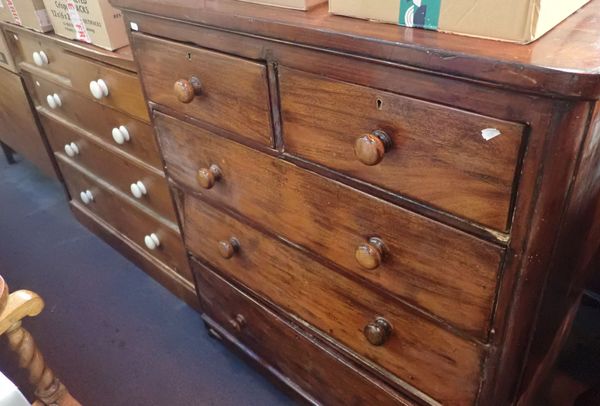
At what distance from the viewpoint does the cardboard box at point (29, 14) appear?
145 centimetres

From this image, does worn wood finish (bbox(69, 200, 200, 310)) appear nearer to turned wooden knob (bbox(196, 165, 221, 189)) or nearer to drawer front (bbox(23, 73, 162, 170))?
drawer front (bbox(23, 73, 162, 170))

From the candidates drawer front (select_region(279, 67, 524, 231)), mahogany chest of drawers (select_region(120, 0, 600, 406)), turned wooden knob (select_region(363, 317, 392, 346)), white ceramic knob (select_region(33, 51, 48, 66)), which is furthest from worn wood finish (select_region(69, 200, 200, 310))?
drawer front (select_region(279, 67, 524, 231))

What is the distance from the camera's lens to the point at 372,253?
77 centimetres

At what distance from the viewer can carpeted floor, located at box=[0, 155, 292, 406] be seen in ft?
4.48

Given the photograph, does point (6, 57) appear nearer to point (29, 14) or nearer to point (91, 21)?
point (29, 14)

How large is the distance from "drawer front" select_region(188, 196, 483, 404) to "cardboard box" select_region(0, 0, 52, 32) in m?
0.78

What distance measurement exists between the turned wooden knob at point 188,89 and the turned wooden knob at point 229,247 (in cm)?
34

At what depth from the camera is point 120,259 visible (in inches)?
72.8

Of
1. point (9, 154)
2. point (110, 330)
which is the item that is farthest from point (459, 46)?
point (9, 154)

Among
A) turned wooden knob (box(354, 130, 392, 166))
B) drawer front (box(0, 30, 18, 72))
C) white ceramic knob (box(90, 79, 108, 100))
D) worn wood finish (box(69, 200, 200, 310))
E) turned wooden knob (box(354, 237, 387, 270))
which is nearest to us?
turned wooden knob (box(354, 130, 392, 166))

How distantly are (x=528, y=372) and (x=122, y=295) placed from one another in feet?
4.24

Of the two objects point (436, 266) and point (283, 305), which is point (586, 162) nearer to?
point (436, 266)

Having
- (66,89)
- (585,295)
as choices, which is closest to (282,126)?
(66,89)

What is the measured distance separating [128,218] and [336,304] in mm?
982
